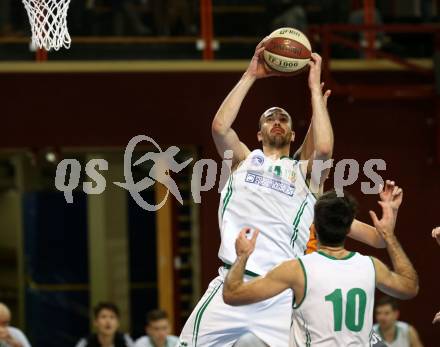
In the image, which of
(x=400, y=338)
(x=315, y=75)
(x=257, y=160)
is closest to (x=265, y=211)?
(x=257, y=160)

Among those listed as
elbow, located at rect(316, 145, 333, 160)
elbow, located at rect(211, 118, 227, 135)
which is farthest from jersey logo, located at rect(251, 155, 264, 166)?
elbow, located at rect(316, 145, 333, 160)

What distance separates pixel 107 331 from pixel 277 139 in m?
4.29

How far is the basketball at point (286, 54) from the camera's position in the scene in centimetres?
850

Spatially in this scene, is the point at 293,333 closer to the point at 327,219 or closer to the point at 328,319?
the point at 328,319

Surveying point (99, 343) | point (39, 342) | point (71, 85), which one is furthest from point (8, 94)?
point (39, 342)

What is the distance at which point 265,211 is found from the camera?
8.19m

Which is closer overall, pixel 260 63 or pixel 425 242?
pixel 260 63

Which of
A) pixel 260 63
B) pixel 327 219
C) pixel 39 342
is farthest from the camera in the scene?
pixel 39 342

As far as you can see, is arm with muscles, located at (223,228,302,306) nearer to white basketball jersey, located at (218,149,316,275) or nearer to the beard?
white basketball jersey, located at (218,149,316,275)

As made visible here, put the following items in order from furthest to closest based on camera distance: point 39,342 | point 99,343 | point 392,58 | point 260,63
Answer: point 39,342
point 392,58
point 99,343
point 260,63

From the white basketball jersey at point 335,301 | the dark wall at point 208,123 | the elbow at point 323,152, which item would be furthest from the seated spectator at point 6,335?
the white basketball jersey at point 335,301

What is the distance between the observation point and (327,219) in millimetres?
6703

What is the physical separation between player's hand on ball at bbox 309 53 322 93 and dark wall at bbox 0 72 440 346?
5.01 meters

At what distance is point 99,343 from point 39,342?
4.15 metres
